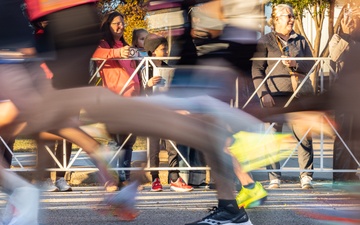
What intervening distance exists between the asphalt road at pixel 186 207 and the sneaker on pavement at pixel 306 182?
0.25 ft

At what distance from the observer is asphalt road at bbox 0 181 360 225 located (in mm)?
6352

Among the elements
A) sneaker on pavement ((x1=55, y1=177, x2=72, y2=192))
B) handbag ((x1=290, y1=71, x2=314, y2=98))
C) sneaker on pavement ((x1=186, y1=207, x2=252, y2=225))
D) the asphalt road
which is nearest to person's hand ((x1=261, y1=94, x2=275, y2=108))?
handbag ((x1=290, y1=71, x2=314, y2=98))

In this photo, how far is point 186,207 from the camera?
705 centimetres

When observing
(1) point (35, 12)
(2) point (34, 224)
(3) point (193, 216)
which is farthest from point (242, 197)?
(1) point (35, 12)

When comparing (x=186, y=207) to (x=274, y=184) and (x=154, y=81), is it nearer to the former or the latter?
(x=154, y=81)

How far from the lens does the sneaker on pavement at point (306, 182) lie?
8180 mm

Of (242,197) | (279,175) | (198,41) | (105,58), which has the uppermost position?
(198,41)

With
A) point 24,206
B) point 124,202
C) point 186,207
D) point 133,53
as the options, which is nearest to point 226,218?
point 124,202

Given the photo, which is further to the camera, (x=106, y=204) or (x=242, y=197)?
(x=242, y=197)

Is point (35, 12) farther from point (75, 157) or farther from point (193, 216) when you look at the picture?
point (75, 157)

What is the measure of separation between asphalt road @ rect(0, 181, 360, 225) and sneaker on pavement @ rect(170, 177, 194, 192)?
6 centimetres

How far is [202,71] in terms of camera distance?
5023 mm

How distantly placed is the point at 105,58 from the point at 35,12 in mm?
3781

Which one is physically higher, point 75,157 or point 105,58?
point 105,58
